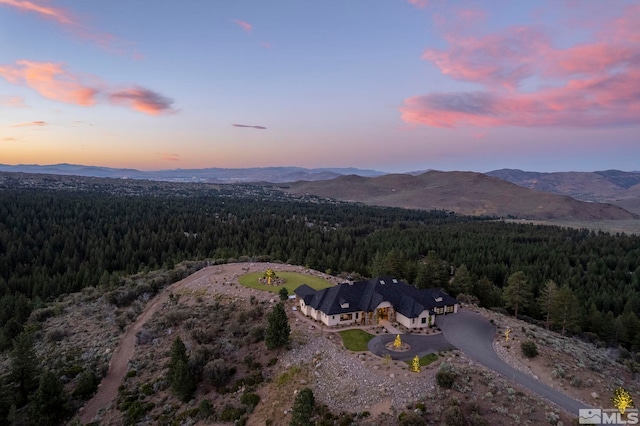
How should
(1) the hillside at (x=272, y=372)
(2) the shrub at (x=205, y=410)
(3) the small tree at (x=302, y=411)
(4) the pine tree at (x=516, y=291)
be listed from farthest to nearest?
(4) the pine tree at (x=516, y=291)
(2) the shrub at (x=205, y=410)
(1) the hillside at (x=272, y=372)
(3) the small tree at (x=302, y=411)

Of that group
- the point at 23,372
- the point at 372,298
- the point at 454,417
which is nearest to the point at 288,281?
the point at 372,298

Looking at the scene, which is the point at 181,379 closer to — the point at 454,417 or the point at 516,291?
the point at 454,417

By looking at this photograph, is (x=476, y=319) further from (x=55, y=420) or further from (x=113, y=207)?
(x=113, y=207)

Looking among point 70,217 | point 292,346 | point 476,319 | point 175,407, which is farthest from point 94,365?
point 70,217

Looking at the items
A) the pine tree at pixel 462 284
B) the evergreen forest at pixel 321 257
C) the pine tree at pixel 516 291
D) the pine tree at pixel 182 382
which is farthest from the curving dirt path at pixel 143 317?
the pine tree at pixel 516 291

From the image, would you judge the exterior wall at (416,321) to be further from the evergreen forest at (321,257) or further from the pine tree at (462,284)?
the pine tree at (462,284)

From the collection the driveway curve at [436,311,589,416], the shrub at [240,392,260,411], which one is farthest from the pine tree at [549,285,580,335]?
the shrub at [240,392,260,411]

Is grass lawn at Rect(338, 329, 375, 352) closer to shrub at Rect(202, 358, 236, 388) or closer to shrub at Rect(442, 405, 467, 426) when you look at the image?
shrub at Rect(442, 405, 467, 426)
